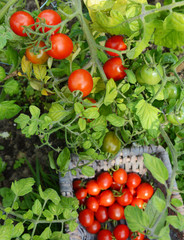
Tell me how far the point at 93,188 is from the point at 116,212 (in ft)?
0.57

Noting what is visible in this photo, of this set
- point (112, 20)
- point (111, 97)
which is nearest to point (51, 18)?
point (112, 20)

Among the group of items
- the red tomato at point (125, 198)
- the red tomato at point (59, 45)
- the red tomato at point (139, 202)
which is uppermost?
the red tomato at point (59, 45)

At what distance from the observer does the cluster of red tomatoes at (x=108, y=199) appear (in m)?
1.22

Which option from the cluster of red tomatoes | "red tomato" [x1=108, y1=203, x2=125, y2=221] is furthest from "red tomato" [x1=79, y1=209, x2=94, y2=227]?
"red tomato" [x1=108, y1=203, x2=125, y2=221]

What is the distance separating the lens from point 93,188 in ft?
4.10

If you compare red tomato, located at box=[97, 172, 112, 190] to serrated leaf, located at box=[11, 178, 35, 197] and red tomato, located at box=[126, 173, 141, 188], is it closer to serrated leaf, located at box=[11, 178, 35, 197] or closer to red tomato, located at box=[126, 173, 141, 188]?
red tomato, located at box=[126, 173, 141, 188]

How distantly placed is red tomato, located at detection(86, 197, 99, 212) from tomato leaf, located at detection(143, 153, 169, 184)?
81 cm

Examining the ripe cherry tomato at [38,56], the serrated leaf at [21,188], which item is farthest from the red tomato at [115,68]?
the serrated leaf at [21,188]

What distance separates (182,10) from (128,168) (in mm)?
909

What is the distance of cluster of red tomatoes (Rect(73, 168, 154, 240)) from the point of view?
4.01ft

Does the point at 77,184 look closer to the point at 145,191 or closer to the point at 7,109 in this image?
the point at 145,191

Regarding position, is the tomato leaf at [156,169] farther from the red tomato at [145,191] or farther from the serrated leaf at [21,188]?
the red tomato at [145,191]

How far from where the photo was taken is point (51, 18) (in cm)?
73

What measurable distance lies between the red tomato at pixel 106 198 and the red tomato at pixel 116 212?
0.10 feet
